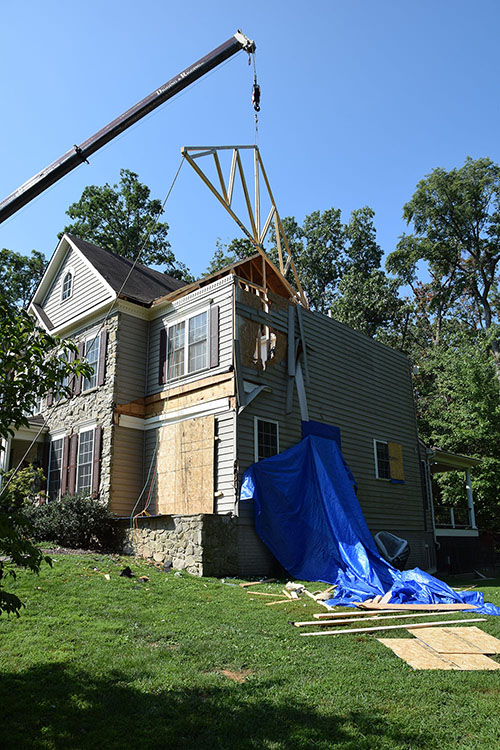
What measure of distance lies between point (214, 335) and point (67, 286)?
21.4 feet

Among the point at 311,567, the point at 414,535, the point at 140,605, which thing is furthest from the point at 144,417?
the point at 414,535

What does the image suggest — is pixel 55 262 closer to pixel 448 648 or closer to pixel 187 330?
pixel 187 330

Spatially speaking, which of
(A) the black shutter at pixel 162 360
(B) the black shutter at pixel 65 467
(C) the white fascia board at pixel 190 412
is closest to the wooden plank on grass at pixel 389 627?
(C) the white fascia board at pixel 190 412

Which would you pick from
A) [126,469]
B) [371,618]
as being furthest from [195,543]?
[371,618]

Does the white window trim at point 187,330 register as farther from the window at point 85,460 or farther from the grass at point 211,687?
the grass at point 211,687

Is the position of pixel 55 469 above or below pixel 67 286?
below

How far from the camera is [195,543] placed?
1049cm

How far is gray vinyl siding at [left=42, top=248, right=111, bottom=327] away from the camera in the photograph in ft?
51.3

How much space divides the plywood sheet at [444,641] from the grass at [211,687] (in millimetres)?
301

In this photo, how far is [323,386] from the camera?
1470 cm

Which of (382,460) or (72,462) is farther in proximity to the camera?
(382,460)

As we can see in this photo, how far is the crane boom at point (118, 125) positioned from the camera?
300 inches

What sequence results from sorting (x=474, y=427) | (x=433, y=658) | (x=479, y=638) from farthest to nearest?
(x=474, y=427), (x=479, y=638), (x=433, y=658)

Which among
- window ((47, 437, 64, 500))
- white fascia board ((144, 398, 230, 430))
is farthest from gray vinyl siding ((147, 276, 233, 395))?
window ((47, 437, 64, 500))
